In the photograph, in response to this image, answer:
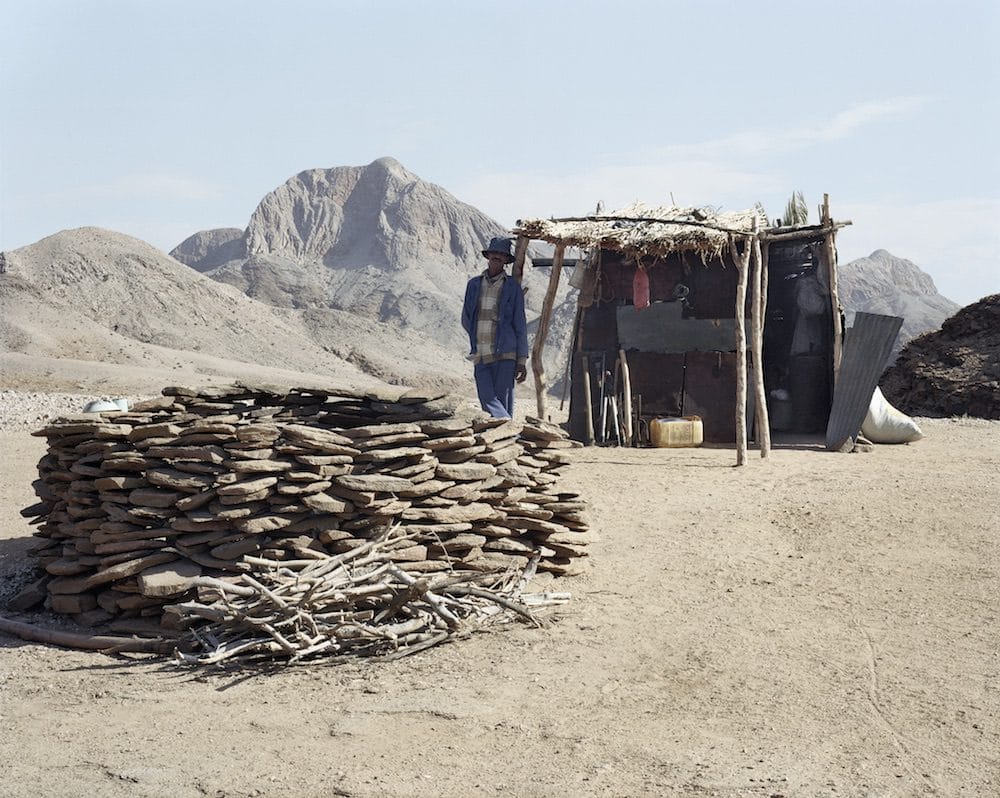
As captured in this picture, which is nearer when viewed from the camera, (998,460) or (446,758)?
(446,758)

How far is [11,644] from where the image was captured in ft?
17.6

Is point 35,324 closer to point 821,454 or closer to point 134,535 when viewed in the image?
point 821,454

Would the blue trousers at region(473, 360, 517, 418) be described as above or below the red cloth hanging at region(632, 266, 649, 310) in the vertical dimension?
below

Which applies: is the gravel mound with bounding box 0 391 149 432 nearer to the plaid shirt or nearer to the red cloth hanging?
the plaid shirt

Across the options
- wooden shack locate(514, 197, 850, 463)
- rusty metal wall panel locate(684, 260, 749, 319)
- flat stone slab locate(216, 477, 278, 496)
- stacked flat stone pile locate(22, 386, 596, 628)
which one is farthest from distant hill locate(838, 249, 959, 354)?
flat stone slab locate(216, 477, 278, 496)

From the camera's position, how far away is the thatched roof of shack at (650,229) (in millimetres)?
11008

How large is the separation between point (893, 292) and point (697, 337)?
4911 cm

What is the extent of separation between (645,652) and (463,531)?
1.37 meters

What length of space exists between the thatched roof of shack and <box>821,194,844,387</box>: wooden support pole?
2.80ft

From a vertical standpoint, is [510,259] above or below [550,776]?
above

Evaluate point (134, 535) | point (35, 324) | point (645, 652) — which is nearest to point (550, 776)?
point (645, 652)

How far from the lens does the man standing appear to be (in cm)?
877

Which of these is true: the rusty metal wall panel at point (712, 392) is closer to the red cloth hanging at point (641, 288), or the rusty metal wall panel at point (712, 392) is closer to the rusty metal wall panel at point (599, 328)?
the red cloth hanging at point (641, 288)

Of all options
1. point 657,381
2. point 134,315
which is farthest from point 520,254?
point 134,315
